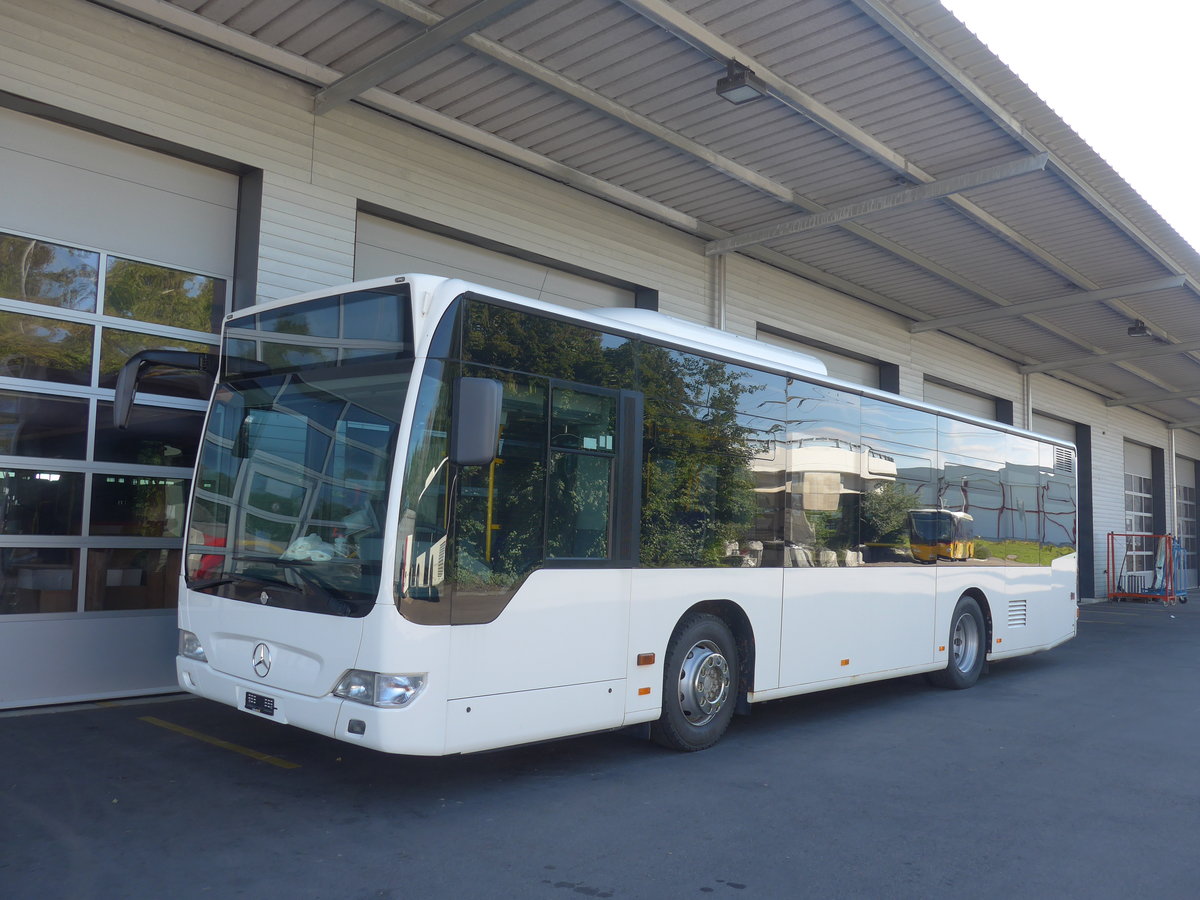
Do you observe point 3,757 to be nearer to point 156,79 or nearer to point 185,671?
point 185,671

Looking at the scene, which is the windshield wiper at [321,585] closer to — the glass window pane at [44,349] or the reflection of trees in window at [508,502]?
the reflection of trees in window at [508,502]

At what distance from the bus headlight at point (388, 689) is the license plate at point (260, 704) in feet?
2.40

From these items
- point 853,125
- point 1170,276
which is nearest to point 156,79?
point 853,125

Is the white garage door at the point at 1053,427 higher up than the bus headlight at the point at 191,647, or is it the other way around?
the white garage door at the point at 1053,427

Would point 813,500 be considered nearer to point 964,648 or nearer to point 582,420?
point 582,420

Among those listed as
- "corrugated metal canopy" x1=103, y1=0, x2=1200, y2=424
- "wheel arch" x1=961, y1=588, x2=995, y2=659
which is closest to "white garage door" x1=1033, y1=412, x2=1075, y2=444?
"corrugated metal canopy" x1=103, y1=0, x2=1200, y2=424

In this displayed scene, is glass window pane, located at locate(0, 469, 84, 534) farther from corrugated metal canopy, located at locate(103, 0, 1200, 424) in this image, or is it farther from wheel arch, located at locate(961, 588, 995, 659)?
wheel arch, located at locate(961, 588, 995, 659)

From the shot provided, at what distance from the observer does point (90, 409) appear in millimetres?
8492

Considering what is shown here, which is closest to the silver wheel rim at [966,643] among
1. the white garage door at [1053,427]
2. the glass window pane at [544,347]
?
the glass window pane at [544,347]

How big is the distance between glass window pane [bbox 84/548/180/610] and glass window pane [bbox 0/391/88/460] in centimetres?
89

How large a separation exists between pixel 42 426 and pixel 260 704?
3797 millimetres

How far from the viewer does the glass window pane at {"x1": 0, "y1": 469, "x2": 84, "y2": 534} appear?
26.4 feet

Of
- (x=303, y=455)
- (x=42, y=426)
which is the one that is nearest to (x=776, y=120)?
(x=303, y=455)

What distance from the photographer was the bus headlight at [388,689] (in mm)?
5355
